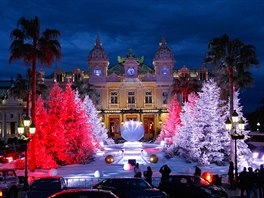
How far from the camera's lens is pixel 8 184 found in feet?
59.5

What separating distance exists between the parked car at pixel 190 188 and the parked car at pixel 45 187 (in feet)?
13.9

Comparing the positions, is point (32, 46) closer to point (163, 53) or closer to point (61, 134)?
point (61, 134)

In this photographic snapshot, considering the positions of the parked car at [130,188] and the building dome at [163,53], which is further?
the building dome at [163,53]

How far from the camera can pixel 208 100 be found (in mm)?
34188

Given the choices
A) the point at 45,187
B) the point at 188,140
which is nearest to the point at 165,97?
the point at 188,140

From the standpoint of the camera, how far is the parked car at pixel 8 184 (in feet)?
58.3

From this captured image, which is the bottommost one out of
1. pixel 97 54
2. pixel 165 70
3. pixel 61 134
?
pixel 61 134

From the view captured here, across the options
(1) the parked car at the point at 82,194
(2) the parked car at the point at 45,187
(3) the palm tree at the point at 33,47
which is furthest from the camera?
(3) the palm tree at the point at 33,47

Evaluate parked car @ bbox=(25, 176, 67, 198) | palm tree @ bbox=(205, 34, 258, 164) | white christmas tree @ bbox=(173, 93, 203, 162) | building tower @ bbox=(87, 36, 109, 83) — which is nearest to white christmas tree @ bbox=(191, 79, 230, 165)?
white christmas tree @ bbox=(173, 93, 203, 162)

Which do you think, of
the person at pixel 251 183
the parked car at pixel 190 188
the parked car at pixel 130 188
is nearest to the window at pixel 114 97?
the parked car at pixel 190 188

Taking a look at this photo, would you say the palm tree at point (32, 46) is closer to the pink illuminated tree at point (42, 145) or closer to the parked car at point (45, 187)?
the pink illuminated tree at point (42, 145)

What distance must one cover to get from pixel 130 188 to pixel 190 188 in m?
2.75

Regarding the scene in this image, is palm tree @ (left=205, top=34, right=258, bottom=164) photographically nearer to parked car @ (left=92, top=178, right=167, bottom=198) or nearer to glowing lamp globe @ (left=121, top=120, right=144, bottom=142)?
glowing lamp globe @ (left=121, top=120, right=144, bottom=142)

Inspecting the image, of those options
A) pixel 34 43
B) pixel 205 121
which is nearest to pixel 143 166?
pixel 205 121
